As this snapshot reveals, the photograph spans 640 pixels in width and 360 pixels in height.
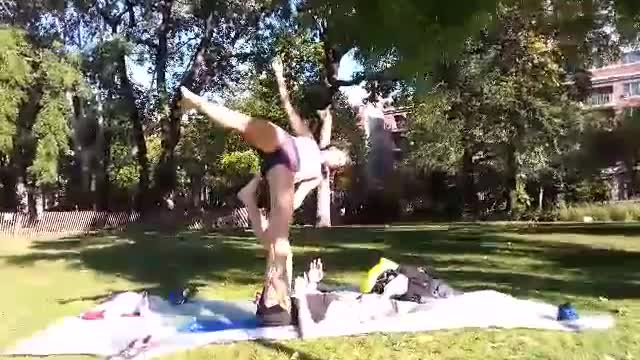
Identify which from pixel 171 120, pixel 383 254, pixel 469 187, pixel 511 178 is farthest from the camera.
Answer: pixel 469 187

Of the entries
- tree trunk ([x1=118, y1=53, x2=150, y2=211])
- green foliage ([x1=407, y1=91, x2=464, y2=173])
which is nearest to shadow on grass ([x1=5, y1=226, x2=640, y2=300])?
tree trunk ([x1=118, y1=53, x2=150, y2=211])

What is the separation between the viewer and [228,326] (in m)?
7.13

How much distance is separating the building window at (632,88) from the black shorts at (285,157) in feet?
176

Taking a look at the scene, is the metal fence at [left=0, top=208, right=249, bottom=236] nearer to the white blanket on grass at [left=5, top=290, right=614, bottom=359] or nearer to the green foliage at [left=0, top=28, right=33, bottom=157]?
the green foliage at [left=0, top=28, right=33, bottom=157]

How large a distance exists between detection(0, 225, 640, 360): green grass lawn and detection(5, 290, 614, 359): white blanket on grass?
16cm

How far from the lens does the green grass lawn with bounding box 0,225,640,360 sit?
251 inches

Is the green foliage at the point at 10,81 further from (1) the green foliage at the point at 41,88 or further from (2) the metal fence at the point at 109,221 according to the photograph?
(2) the metal fence at the point at 109,221

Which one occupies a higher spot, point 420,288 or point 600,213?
point 600,213

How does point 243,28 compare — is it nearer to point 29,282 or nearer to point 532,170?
point 532,170

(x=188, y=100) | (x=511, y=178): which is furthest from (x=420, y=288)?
(x=511, y=178)

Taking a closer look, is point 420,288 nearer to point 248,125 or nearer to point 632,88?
point 248,125

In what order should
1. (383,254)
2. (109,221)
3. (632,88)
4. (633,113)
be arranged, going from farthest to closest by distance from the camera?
(632,88), (109,221), (633,113), (383,254)

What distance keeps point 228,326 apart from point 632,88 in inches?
2151

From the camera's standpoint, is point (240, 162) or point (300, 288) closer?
point (300, 288)
